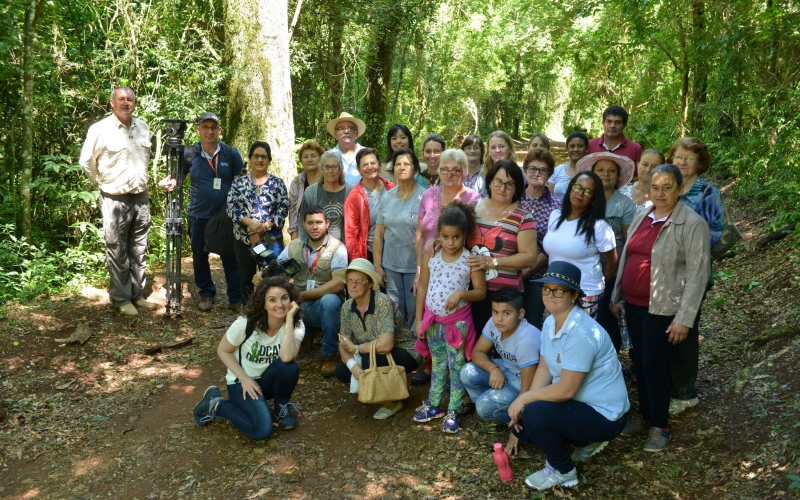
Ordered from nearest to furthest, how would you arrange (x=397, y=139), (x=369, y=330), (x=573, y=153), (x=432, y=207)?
1. (x=369, y=330)
2. (x=432, y=207)
3. (x=573, y=153)
4. (x=397, y=139)

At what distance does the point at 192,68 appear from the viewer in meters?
8.21

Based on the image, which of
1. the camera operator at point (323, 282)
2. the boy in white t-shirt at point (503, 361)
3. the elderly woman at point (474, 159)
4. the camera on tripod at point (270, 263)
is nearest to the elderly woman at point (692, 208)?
the boy in white t-shirt at point (503, 361)

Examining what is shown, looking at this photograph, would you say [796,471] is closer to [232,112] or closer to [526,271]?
[526,271]

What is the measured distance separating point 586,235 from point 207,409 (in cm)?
298

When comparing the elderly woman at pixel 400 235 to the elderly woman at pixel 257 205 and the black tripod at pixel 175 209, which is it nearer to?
the elderly woman at pixel 257 205

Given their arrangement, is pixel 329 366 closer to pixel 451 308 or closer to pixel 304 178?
pixel 451 308

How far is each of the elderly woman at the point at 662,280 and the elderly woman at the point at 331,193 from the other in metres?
2.64

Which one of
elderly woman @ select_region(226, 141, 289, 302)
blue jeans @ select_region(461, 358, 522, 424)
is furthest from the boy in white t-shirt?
elderly woman @ select_region(226, 141, 289, 302)

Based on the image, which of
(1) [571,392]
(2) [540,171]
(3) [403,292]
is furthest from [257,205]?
(1) [571,392]

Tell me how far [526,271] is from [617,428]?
55.7 inches

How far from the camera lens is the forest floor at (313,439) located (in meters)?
3.61

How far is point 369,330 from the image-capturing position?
15.1 ft

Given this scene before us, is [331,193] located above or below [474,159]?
below

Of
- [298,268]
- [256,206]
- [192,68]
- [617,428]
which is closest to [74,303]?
[256,206]
